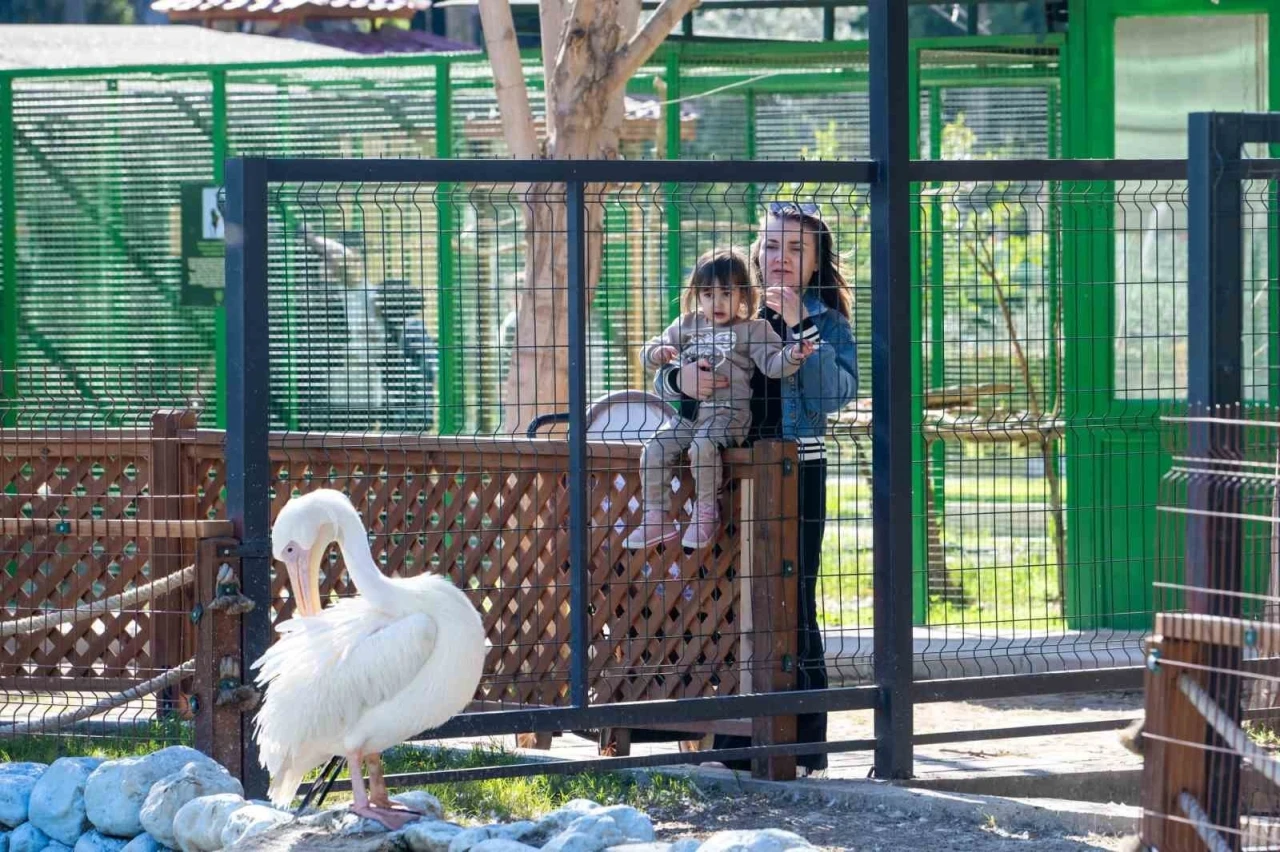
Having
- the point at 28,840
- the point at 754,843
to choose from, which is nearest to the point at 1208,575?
the point at 754,843

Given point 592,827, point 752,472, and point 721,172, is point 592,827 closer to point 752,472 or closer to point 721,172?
point 752,472

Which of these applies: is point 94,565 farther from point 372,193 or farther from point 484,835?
point 484,835

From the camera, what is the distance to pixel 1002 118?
36.4 feet

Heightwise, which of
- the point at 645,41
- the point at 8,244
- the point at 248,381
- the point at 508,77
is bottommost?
the point at 248,381

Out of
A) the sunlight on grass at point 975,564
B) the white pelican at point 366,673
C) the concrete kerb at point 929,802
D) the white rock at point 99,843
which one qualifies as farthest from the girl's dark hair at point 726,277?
the sunlight on grass at point 975,564

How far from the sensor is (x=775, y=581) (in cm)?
659

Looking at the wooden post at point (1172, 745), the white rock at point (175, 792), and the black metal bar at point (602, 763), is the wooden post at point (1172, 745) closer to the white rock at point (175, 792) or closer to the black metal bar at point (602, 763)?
the black metal bar at point (602, 763)

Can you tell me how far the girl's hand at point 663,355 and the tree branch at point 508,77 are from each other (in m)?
2.84

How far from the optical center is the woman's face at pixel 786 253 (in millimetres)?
6621

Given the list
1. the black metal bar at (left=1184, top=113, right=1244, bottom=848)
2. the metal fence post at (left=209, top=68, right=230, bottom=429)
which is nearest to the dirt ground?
the black metal bar at (left=1184, top=113, right=1244, bottom=848)

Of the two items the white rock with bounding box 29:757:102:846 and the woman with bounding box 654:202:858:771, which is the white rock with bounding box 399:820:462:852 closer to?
the white rock with bounding box 29:757:102:846

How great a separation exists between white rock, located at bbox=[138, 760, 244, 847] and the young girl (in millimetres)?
1864

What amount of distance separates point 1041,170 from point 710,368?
4.69 ft

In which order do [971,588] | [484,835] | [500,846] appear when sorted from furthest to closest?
[971,588]
[484,835]
[500,846]
